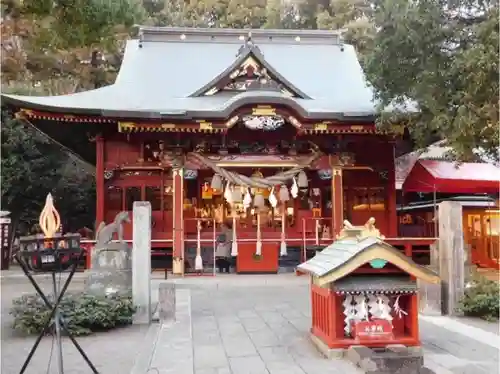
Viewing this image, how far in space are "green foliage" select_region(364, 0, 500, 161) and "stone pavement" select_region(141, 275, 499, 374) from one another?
3087mm

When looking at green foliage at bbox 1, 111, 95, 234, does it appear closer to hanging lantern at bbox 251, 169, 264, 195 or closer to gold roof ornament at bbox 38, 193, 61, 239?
hanging lantern at bbox 251, 169, 264, 195

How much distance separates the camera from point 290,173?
15148 mm

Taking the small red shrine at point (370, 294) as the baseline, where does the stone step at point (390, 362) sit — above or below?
below

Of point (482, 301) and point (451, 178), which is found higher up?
point (451, 178)

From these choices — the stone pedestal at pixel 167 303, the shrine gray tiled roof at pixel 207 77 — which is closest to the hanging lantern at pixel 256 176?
the shrine gray tiled roof at pixel 207 77

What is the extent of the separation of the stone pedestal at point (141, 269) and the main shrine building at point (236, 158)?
224 inches

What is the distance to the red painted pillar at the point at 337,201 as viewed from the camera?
14648mm

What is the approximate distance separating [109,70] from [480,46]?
21322mm

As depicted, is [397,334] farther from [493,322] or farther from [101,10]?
[101,10]

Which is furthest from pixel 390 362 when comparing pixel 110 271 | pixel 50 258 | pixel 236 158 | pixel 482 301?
pixel 236 158

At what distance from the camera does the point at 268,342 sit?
655 cm

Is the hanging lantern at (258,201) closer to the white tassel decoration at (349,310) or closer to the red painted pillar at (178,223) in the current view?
the red painted pillar at (178,223)

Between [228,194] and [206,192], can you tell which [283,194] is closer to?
[228,194]

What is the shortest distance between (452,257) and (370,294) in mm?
3254
